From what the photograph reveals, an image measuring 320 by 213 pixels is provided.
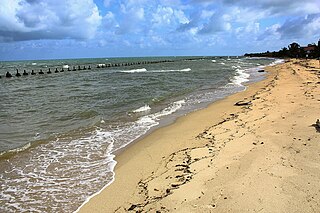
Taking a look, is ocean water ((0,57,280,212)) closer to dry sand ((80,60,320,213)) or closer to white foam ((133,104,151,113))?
white foam ((133,104,151,113))

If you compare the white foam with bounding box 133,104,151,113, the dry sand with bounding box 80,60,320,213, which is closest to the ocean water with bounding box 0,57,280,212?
the white foam with bounding box 133,104,151,113

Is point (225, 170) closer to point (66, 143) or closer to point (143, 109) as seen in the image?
point (66, 143)

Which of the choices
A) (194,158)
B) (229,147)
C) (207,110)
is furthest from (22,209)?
(207,110)

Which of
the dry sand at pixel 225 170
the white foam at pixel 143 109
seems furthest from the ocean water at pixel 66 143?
the dry sand at pixel 225 170

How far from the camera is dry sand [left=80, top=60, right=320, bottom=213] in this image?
484cm

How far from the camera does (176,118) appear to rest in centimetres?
1385

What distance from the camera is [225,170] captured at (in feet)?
20.3

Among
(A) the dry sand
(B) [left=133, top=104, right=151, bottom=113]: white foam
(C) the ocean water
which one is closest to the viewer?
(A) the dry sand

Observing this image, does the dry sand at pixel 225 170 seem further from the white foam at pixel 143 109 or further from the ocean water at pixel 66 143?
the white foam at pixel 143 109

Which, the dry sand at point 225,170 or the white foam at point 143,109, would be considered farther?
the white foam at point 143,109

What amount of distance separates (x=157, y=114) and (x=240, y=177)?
31.4ft

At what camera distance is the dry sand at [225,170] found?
190 inches

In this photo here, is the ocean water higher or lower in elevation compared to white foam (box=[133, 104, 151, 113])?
lower

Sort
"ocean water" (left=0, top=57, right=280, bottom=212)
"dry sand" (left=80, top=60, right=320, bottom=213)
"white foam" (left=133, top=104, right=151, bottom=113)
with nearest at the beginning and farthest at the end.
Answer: "dry sand" (left=80, top=60, right=320, bottom=213) < "ocean water" (left=0, top=57, right=280, bottom=212) < "white foam" (left=133, top=104, right=151, bottom=113)
